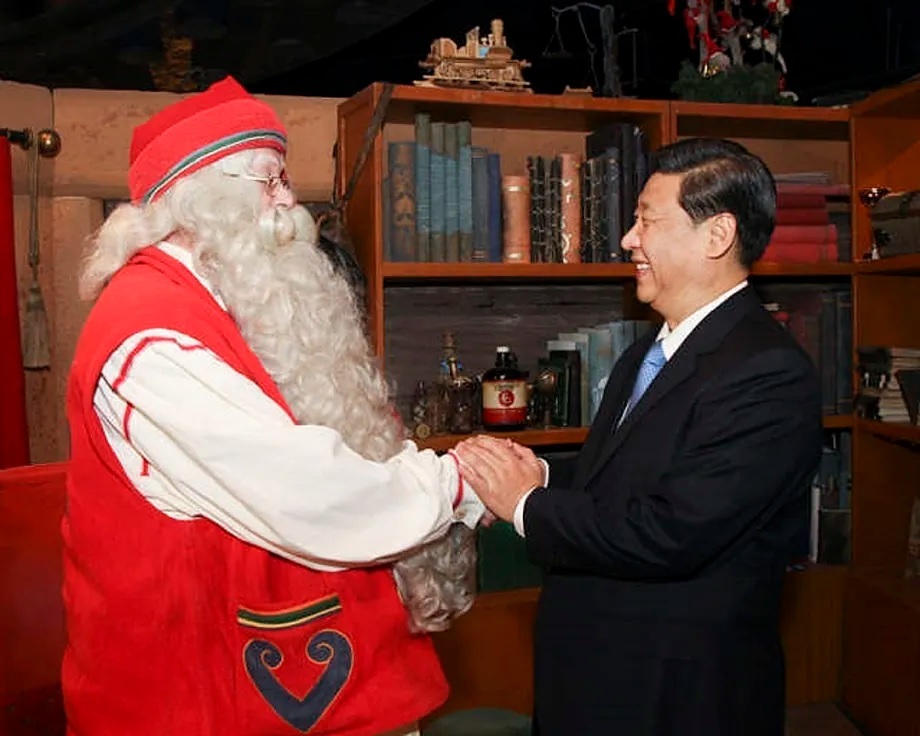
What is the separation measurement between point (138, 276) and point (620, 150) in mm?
1841

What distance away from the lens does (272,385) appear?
1.51m

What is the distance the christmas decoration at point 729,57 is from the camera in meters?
3.19

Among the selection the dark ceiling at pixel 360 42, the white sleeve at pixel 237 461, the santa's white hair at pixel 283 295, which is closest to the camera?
the white sleeve at pixel 237 461

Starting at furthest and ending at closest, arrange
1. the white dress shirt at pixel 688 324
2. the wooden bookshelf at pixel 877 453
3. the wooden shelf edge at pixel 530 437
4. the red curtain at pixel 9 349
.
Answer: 1. the wooden bookshelf at pixel 877 453
2. the wooden shelf edge at pixel 530 437
3. the red curtain at pixel 9 349
4. the white dress shirt at pixel 688 324

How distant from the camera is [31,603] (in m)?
1.84

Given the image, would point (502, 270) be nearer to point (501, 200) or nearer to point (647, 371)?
point (501, 200)

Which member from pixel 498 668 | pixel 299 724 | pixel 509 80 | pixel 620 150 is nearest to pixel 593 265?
Answer: pixel 620 150

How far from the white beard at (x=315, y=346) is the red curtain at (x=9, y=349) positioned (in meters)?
1.34

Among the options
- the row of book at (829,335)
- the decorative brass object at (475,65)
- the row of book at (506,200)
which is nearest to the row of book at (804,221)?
the row of book at (506,200)

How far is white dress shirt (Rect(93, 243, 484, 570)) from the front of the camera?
4.56ft

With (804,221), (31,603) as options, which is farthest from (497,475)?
(804,221)

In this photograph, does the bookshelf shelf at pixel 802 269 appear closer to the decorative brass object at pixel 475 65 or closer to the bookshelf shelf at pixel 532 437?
the bookshelf shelf at pixel 532 437

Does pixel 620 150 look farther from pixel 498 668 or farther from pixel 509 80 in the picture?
pixel 498 668

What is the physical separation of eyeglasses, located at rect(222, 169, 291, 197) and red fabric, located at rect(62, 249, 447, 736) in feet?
0.59
